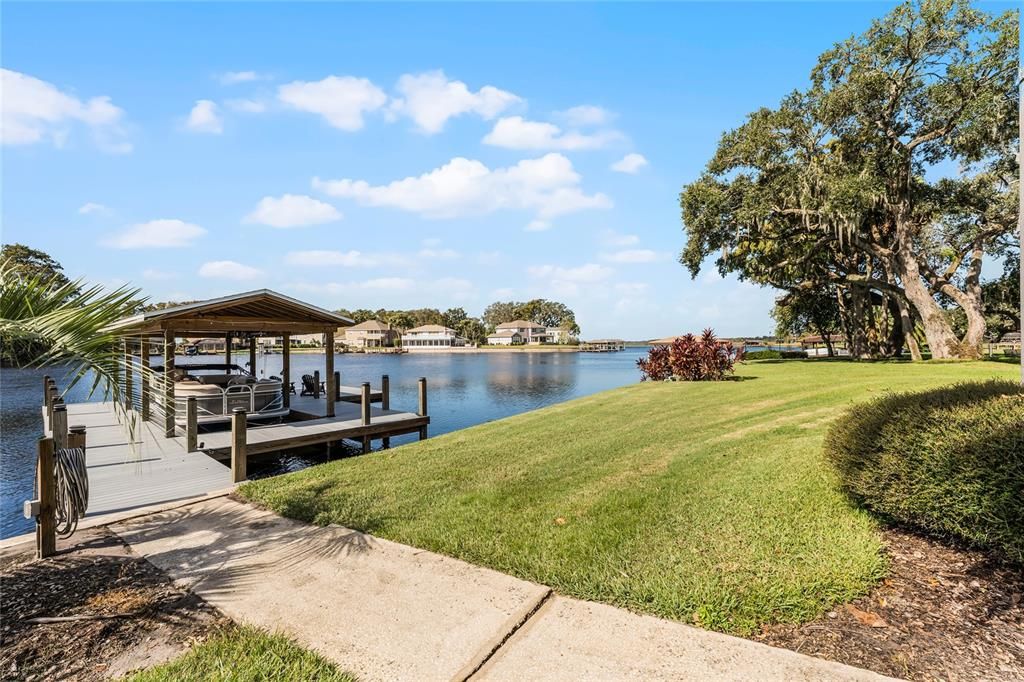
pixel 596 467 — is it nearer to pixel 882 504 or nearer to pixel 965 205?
pixel 882 504

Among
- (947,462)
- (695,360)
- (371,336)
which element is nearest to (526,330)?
(371,336)

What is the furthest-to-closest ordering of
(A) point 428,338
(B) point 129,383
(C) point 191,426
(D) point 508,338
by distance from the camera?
(D) point 508,338 → (A) point 428,338 → (C) point 191,426 → (B) point 129,383

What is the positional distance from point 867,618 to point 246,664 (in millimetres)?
3615

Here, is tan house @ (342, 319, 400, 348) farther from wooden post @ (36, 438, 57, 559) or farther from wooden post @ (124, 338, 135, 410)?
wooden post @ (124, 338, 135, 410)

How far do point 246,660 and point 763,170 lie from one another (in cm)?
2689

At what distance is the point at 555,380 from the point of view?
3591 cm

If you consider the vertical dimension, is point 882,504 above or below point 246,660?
above

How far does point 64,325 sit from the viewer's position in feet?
11.4

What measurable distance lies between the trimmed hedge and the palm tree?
5.84m

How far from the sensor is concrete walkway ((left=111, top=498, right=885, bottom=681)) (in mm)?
2613

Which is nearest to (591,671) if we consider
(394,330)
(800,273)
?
(800,273)

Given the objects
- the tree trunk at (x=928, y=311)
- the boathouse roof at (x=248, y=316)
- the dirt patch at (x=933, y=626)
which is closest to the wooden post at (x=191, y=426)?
the boathouse roof at (x=248, y=316)

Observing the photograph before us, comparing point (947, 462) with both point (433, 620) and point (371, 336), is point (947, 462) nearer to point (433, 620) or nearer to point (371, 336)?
point (433, 620)

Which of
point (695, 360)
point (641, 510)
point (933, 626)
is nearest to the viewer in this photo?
point (933, 626)
